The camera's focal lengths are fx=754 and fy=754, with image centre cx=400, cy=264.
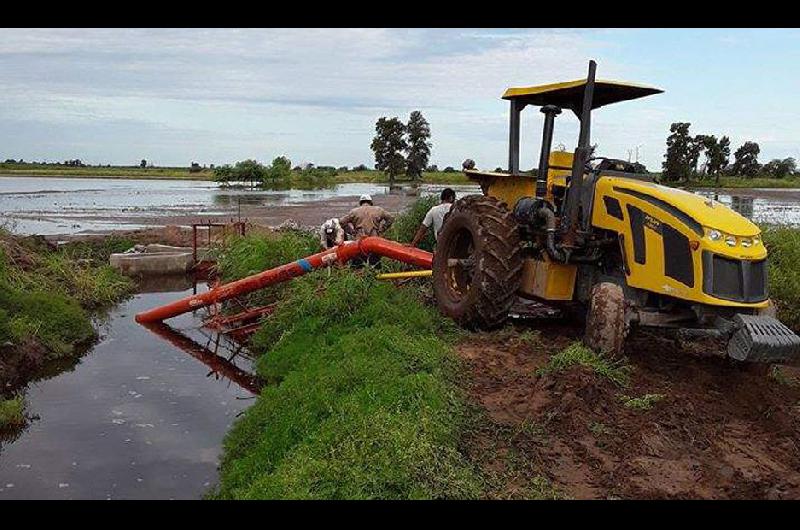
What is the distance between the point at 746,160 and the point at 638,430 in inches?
2736

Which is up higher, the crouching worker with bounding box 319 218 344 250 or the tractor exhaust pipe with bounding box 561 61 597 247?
the tractor exhaust pipe with bounding box 561 61 597 247

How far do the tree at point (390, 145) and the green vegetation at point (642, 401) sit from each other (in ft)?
222

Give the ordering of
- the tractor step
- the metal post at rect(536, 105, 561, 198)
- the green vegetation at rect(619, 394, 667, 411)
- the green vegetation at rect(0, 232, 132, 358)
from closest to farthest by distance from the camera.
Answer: the green vegetation at rect(619, 394, 667, 411), the tractor step, the metal post at rect(536, 105, 561, 198), the green vegetation at rect(0, 232, 132, 358)

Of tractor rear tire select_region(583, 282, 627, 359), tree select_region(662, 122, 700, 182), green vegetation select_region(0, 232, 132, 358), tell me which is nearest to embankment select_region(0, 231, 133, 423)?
green vegetation select_region(0, 232, 132, 358)

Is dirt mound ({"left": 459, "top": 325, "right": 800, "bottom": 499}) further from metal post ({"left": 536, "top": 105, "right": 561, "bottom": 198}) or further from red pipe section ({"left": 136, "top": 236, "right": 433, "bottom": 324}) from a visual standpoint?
red pipe section ({"left": 136, "top": 236, "right": 433, "bottom": 324})

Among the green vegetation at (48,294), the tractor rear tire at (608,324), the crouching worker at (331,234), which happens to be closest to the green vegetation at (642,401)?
the tractor rear tire at (608,324)

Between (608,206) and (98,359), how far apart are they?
7.61 metres

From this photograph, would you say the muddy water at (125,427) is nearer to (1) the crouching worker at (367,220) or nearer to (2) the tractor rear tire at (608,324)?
(1) the crouching worker at (367,220)

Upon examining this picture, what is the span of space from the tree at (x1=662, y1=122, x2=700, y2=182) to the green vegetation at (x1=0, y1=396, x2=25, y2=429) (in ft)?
132

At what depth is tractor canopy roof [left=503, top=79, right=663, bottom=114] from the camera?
823cm

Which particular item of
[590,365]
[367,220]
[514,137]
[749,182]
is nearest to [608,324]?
[590,365]

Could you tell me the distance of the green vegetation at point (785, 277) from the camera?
1075 cm

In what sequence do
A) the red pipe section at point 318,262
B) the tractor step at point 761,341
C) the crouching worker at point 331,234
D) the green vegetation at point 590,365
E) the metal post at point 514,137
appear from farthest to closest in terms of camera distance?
the crouching worker at point 331,234 → the red pipe section at point 318,262 → the metal post at point 514,137 → the green vegetation at point 590,365 → the tractor step at point 761,341
